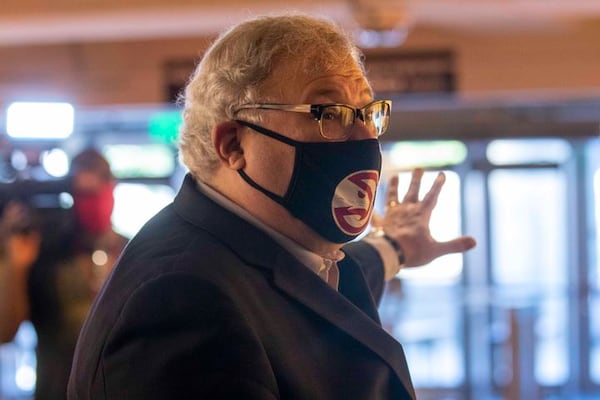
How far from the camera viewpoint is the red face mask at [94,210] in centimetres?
324

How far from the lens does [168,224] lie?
138cm

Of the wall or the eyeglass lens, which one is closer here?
the eyeglass lens

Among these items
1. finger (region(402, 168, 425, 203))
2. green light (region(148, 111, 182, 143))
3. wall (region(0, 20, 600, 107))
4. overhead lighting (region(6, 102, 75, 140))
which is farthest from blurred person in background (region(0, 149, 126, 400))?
green light (region(148, 111, 182, 143))

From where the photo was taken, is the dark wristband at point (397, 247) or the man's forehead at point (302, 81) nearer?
the man's forehead at point (302, 81)

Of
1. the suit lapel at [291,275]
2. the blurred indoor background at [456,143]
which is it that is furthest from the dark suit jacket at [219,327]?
the blurred indoor background at [456,143]

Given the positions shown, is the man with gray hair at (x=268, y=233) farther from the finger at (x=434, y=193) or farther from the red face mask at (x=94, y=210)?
the red face mask at (x=94, y=210)

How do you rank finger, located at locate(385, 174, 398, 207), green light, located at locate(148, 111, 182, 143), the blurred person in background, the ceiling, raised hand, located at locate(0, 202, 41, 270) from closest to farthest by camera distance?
finger, located at locate(385, 174, 398, 207), the blurred person in background, raised hand, located at locate(0, 202, 41, 270), the ceiling, green light, located at locate(148, 111, 182, 143)

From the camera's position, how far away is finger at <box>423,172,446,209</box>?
1.92m

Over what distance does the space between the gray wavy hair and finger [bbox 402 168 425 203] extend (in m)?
0.53

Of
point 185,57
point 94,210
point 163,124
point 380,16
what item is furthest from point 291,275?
point 163,124

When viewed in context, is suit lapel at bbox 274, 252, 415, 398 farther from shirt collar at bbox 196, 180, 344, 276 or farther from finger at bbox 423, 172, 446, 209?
finger at bbox 423, 172, 446, 209

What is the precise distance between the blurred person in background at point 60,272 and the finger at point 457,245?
130 cm

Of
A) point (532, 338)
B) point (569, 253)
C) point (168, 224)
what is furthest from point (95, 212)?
point (569, 253)

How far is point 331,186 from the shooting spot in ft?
4.65
